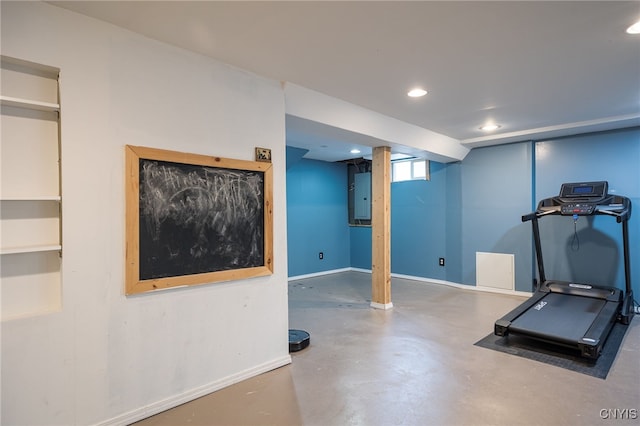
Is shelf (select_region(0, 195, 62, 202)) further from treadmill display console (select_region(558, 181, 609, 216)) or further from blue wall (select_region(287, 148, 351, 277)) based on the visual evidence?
treadmill display console (select_region(558, 181, 609, 216))

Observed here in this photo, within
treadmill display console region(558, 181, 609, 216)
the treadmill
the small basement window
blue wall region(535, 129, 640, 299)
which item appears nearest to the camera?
the treadmill

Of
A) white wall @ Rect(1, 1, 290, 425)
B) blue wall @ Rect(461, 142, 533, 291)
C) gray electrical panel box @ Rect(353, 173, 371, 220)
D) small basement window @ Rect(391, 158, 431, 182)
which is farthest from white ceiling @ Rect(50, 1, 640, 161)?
gray electrical panel box @ Rect(353, 173, 371, 220)

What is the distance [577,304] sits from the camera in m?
3.82

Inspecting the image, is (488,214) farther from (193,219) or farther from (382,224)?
(193,219)

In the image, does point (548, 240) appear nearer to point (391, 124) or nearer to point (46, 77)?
point (391, 124)

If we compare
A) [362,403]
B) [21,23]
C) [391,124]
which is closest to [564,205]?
[391,124]

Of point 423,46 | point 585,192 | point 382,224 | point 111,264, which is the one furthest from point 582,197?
point 111,264

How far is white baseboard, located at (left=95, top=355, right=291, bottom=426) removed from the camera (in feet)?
6.68

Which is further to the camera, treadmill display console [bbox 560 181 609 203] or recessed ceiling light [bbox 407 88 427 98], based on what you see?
treadmill display console [bbox 560 181 609 203]

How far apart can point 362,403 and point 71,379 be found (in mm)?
1670

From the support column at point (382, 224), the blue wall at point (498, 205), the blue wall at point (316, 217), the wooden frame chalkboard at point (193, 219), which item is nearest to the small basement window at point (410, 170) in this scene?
the blue wall at point (498, 205)

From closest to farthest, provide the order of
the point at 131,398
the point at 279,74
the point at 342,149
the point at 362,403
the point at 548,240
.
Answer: the point at 131,398
the point at 362,403
the point at 279,74
the point at 548,240
the point at 342,149

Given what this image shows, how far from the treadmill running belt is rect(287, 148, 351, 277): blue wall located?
3738mm

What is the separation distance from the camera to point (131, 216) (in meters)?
2.08
